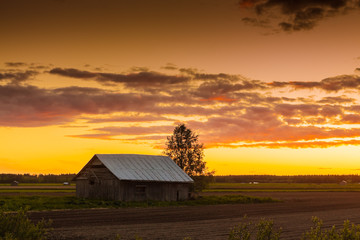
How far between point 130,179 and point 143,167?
181 inches

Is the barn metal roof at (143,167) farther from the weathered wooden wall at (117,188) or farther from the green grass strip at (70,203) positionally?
the green grass strip at (70,203)

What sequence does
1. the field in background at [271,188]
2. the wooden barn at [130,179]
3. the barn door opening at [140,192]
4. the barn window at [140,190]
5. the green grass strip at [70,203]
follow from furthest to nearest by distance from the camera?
the field in background at [271,188] < the barn window at [140,190] < the barn door opening at [140,192] < the wooden barn at [130,179] < the green grass strip at [70,203]

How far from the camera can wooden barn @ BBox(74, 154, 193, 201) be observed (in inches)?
2197

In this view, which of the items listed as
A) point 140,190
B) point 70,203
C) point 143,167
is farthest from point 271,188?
point 70,203

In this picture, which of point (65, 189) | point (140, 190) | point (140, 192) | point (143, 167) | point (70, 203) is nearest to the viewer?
point (70, 203)

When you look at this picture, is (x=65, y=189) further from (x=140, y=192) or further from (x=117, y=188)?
(x=117, y=188)

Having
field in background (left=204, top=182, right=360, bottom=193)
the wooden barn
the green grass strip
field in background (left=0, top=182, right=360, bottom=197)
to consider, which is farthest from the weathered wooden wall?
field in background (left=204, top=182, right=360, bottom=193)

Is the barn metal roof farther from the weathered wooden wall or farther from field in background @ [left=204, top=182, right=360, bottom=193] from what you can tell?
field in background @ [left=204, top=182, right=360, bottom=193]

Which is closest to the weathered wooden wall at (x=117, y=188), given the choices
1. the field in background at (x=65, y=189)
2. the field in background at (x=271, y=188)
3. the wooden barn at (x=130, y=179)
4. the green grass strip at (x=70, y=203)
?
the wooden barn at (x=130, y=179)

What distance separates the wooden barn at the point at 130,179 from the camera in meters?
55.8

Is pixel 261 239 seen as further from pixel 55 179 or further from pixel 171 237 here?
pixel 55 179

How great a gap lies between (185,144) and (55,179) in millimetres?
127246

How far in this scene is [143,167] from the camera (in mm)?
59969

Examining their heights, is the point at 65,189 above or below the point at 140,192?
above
